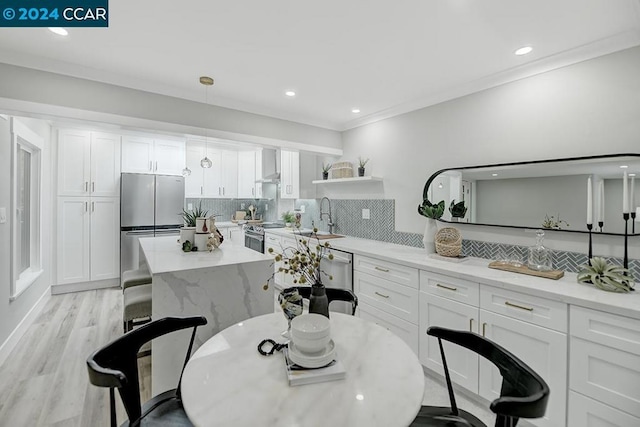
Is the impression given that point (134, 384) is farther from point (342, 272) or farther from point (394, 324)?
point (342, 272)

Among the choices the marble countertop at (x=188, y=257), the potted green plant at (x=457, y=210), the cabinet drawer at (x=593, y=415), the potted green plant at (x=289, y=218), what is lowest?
the cabinet drawer at (x=593, y=415)

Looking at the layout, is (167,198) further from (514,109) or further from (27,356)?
(514,109)

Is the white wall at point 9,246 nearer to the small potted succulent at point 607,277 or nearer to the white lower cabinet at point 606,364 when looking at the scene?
the white lower cabinet at point 606,364

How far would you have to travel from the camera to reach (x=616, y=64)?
6.37ft

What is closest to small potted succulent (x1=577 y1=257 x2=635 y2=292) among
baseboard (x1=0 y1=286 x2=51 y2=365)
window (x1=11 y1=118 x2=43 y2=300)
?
baseboard (x1=0 y1=286 x2=51 y2=365)

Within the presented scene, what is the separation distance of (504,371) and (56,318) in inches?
175

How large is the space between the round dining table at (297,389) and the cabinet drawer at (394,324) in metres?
1.27

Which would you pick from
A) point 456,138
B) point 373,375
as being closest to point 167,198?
point 456,138

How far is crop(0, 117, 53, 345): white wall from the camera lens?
2.53 meters

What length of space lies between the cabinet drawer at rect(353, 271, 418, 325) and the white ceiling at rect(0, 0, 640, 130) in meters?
1.88

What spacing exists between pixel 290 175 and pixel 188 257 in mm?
2638

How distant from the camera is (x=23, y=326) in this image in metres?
3.01

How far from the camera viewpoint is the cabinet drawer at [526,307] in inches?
65.4

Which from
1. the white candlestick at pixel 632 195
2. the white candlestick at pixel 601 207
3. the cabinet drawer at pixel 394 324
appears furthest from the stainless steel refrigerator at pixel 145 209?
the white candlestick at pixel 632 195
